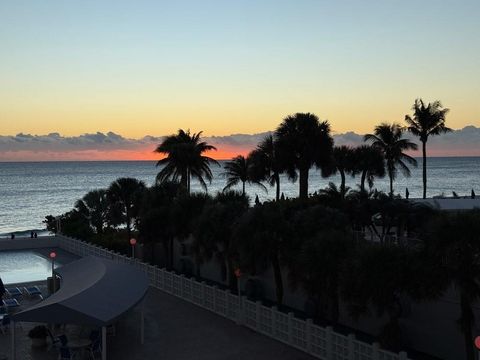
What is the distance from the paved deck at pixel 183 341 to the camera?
16125 mm

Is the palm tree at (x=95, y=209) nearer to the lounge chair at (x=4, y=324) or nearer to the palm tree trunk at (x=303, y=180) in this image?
the palm tree trunk at (x=303, y=180)

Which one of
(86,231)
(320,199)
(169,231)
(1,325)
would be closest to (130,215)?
(86,231)

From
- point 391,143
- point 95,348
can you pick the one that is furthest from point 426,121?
point 95,348

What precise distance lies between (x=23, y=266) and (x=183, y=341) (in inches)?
746

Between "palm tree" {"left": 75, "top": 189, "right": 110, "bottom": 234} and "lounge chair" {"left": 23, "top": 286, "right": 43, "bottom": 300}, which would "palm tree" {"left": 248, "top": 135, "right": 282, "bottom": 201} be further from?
"lounge chair" {"left": 23, "top": 286, "right": 43, "bottom": 300}

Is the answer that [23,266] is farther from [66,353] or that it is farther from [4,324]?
[66,353]

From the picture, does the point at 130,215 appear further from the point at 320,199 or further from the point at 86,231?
the point at 320,199

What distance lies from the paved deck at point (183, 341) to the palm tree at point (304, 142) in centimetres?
1332

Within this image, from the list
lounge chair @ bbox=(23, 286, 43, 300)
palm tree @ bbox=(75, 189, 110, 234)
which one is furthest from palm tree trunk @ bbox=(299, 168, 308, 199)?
palm tree @ bbox=(75, 189, 110, 234)

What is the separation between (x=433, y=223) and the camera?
41.4 feet

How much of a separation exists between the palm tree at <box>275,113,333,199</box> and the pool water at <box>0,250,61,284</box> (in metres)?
15.2

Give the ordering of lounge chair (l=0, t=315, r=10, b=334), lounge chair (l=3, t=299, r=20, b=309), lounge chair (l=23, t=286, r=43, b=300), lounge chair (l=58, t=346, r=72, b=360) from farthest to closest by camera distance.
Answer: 1. lounge chair (l=23, t=286, r=43, b=300)
2. lounge chair (l=3, t=299, r=20, b=309)
3. lounge chair (l=0, t=315, r=10, b=334)
4. lounge chair (l=58, t=346, r=72, b=360)

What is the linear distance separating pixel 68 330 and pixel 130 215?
1985cm

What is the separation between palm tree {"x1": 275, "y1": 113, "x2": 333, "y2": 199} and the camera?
1241 inches
